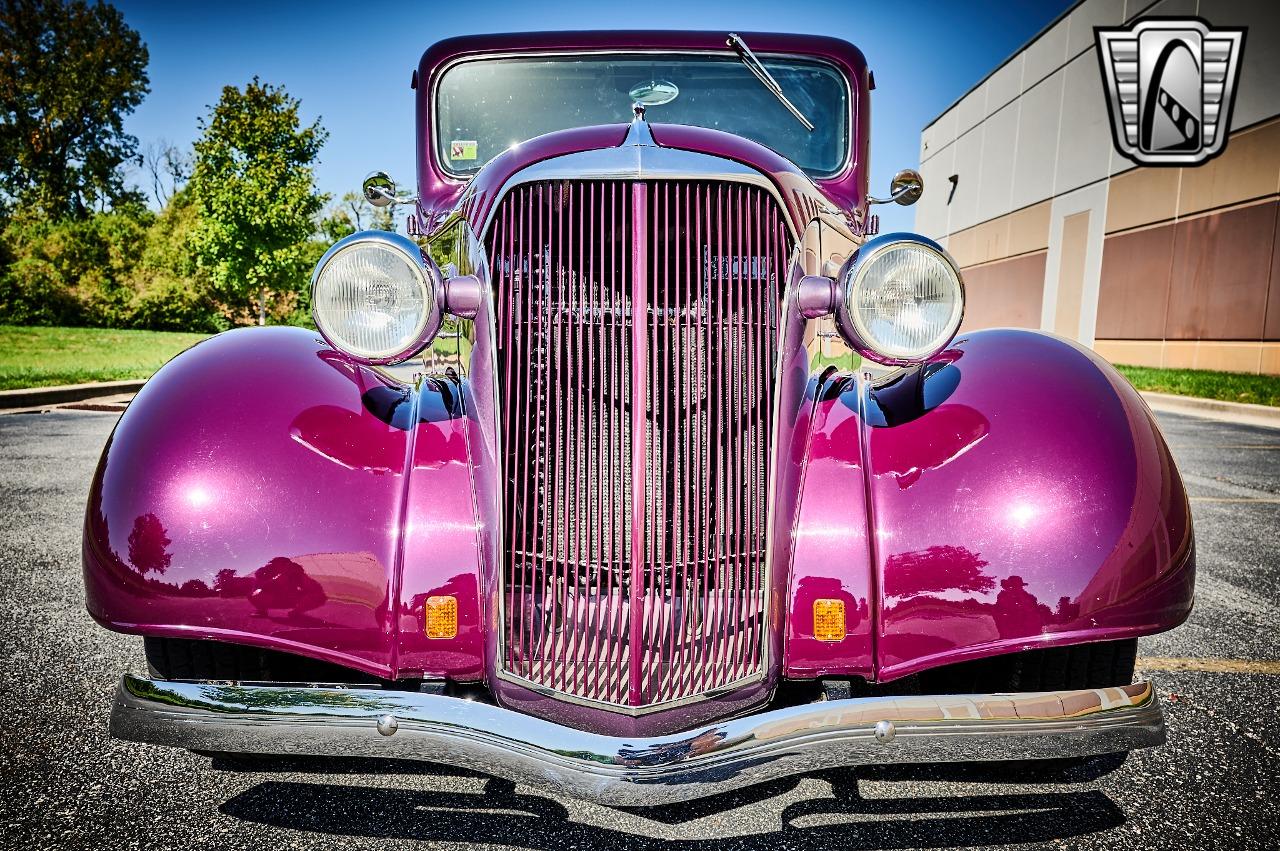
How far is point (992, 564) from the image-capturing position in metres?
1.64

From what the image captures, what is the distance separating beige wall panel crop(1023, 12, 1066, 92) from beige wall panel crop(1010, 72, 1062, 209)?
28 centimetres

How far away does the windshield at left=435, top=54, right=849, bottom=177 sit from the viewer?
302 centimetres

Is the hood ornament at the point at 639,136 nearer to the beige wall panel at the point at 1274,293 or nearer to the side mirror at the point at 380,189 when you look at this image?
the side mirror at the point at 380,189

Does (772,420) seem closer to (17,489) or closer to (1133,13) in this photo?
(17,489)

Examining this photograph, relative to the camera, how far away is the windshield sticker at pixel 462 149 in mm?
3133

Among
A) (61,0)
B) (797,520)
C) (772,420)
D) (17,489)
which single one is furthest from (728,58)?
(61,0)

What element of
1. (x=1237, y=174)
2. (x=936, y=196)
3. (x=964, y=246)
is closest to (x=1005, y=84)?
(x=964, y=246)

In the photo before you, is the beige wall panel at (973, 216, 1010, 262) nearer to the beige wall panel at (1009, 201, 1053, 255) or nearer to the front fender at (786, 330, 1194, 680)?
the beige wall panel at (1009, 201, 1053, 255)

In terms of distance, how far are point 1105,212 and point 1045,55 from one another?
218 inches

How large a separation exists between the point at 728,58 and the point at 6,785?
323 centimetres

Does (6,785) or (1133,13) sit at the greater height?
(1133,13)

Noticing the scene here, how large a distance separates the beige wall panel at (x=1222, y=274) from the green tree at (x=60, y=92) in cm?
3542

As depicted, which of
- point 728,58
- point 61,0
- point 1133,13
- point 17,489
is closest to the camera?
point 728,58

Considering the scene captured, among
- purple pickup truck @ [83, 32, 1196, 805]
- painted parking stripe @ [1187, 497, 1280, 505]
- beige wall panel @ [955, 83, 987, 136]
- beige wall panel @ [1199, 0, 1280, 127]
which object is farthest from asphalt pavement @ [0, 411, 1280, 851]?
beige wall panel @ [955, 83, 987, 136]
